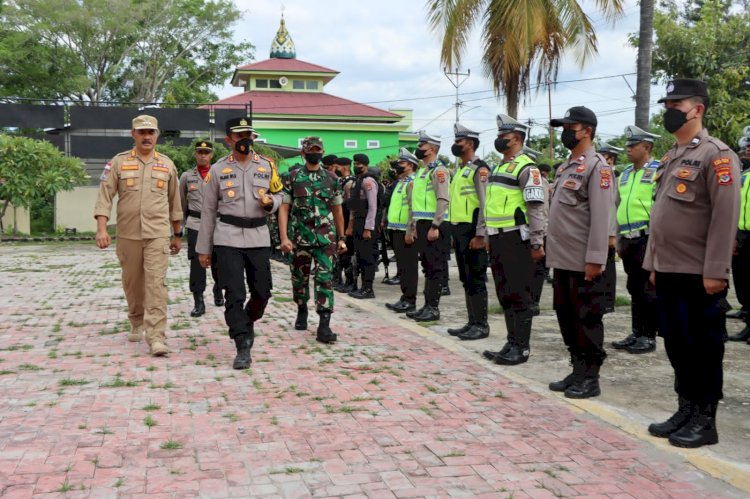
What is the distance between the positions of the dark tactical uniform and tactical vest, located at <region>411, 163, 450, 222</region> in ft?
4.85

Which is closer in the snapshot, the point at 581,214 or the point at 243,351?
the point at 581,214

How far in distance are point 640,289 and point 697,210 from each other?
3.18 metres

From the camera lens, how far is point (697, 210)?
4.65 m

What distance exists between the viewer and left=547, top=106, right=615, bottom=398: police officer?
566cm

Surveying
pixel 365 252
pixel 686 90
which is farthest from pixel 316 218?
pixel 686 90

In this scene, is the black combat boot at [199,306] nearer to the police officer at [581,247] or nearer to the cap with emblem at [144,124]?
the cap with emblem at [144,124]

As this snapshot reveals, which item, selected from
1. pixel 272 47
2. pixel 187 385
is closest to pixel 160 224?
pixel 187 385

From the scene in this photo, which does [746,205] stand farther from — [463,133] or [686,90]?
[686,90]

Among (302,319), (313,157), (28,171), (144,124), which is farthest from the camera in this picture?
(28,171)

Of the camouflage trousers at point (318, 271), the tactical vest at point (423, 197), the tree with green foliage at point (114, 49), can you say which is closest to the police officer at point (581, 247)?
the camouflage trousers at point (318, 271)

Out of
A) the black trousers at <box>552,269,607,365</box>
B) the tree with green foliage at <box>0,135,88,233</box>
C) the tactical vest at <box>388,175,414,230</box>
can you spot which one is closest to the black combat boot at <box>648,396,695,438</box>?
the black trousers at <box>552,269,607,365</box>

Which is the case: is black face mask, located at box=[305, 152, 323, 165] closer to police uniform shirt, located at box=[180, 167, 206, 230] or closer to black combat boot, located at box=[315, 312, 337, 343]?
black combat boot, located at box=[315, 312, 337, 343]

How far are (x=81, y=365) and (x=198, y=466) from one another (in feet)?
9.47

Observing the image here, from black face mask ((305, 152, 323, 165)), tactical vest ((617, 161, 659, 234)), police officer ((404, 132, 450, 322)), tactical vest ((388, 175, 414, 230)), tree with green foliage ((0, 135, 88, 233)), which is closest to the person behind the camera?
tactical vest ((617, 161, 659, 234))
